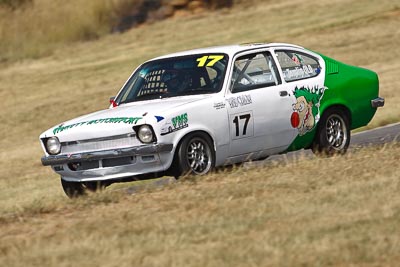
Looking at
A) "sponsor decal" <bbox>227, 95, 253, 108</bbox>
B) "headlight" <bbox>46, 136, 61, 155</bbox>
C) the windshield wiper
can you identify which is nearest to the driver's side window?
"sponsor decal" <bbox>227, 95, 253, 108</bbox>

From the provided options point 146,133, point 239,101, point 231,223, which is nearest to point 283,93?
point 239,101

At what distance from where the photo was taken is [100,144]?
10266 mm

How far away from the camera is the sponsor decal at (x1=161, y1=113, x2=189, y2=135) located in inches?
394

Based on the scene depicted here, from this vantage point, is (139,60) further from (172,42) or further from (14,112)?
(14,112)

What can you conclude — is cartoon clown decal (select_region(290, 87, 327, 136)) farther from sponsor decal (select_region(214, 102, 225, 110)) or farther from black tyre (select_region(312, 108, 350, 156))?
sponsor decal (select_region(214, 102, 225, 110))

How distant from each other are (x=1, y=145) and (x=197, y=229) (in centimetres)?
1323

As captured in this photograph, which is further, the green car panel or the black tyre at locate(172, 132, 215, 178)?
the green car panel

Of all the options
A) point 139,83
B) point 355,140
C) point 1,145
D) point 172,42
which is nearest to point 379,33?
point 172,42

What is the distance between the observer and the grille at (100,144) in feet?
33.2

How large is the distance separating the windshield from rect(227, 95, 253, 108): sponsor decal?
0.19m

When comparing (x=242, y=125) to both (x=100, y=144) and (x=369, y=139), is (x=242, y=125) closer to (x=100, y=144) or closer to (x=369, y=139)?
(x=100, y=144)

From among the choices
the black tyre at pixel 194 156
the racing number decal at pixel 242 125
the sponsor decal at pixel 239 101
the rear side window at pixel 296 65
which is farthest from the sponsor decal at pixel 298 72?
the black tyre at pixel 194 156

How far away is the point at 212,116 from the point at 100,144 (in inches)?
44.4

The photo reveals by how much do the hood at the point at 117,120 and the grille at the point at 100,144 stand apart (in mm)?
45
